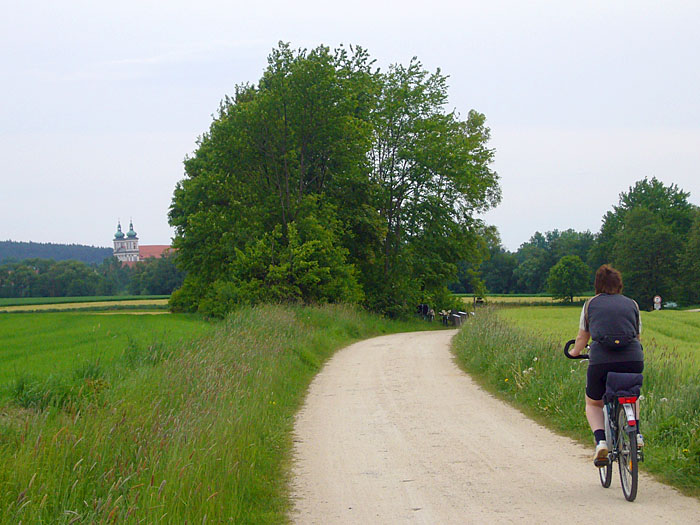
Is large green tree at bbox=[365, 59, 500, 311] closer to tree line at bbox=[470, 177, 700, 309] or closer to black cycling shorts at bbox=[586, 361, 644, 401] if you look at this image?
tree line at bbox=[470, 177, 700, 309]

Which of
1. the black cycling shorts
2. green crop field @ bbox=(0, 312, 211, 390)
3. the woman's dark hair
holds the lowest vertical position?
green crop field @ bbox=(0, 312, 211, 390)

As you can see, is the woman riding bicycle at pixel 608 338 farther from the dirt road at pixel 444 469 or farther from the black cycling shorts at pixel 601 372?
the dirt road at pixel 444 469

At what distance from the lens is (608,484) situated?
6.62 m

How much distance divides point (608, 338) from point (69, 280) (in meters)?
104

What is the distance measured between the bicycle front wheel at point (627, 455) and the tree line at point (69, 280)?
291 feet

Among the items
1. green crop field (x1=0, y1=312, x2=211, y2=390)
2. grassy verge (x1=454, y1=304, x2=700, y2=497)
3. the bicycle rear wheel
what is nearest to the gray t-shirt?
the bicycle rear wheel

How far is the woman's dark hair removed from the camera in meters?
6.64

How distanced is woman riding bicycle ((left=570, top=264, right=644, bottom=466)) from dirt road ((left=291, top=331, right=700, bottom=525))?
0.67m

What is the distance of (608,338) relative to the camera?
6.34 metres

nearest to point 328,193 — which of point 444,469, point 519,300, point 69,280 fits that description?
point 444,469

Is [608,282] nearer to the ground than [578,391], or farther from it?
farther from it

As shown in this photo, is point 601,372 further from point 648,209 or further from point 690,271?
point 648,209

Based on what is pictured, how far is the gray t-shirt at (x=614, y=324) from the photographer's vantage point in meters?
6.39

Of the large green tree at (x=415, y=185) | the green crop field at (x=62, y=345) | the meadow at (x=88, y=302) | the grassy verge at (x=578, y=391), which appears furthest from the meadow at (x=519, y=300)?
the grassy verge at (x=578, y=391)
